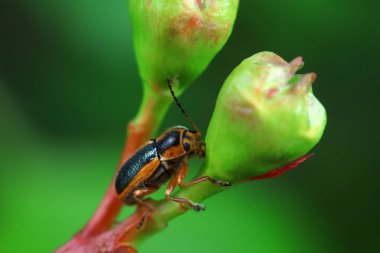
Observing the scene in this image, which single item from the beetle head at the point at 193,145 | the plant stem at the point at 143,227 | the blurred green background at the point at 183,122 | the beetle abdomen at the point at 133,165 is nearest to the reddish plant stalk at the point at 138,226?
the plant stem at the point at 143,227

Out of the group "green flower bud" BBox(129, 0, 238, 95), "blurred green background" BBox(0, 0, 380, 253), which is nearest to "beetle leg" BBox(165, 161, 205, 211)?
"green flower bud" BBox(129, 0, 238, 95)

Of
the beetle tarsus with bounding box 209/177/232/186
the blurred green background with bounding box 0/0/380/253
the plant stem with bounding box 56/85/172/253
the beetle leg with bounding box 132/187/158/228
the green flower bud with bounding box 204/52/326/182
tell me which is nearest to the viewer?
the green flower bud with bounding box 204/52/326/182

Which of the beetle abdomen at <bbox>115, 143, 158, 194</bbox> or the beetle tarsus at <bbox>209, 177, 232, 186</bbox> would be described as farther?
the beetle abdomen at <bbox>115, 143, 158, 194</bbox>

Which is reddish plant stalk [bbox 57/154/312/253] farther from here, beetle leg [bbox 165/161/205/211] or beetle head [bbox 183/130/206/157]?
beetle head [bbox 183/130/206/157]

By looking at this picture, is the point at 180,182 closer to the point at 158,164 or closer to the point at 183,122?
the point at 158,164

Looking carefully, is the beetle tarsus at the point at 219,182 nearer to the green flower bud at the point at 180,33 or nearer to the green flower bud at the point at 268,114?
the green flower bud at the point at 268,114

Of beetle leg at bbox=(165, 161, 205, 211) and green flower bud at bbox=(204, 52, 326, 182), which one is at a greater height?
green flower bud at bbox=(204, 52, 326, 182)

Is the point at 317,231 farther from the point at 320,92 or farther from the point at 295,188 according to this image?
the point at 320,92
